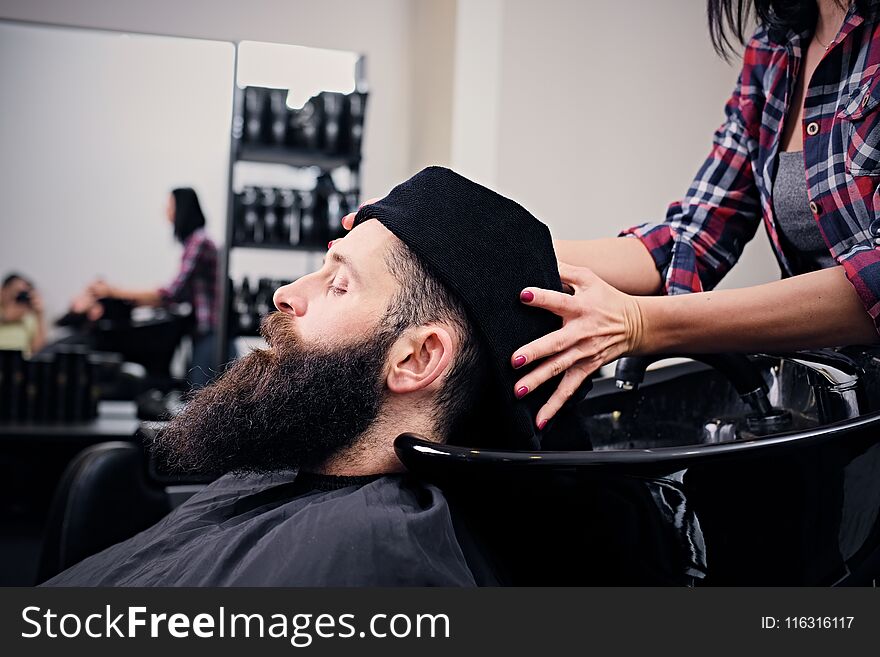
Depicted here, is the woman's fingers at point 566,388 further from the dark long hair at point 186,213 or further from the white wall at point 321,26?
the white wall at point 321,26

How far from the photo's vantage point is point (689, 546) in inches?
34.5

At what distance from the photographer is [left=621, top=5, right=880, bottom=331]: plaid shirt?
122cm

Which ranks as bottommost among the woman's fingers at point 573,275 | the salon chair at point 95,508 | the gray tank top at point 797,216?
the salon chair at point 95,508

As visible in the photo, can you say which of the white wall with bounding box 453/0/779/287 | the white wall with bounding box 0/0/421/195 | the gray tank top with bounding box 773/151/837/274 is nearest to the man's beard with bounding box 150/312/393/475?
the gray tank top with bounding box 773/151/837/274

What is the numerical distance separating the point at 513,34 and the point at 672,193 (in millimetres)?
1121

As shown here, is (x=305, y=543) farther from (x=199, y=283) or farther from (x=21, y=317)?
(x=21, y=317)

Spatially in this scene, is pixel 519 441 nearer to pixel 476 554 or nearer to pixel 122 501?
pixel 476 554

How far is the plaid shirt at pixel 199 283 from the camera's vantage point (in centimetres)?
496

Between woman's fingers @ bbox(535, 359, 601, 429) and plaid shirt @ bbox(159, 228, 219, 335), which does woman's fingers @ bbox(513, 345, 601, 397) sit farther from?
plaid shirt @ bbox(159, 228, 219, 335)

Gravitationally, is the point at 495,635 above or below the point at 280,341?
below

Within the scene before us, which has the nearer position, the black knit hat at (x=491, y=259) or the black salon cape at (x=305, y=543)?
the black salon cape at (x=305, y=543)

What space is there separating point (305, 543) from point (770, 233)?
1.04 meters

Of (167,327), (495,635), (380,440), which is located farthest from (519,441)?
(167,327)

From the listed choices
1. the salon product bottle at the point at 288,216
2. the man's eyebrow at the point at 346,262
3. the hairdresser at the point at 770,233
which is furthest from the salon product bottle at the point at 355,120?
the man's eyebrow at the point at 346,262
